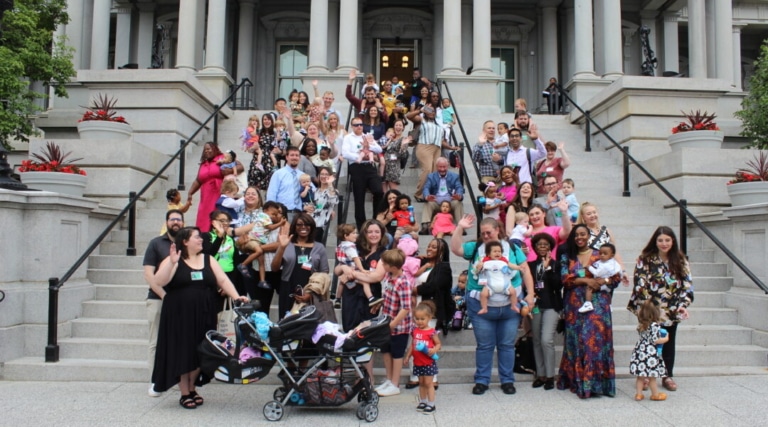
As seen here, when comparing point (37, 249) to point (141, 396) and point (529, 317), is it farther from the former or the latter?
point (529, 317)

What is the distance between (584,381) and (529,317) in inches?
32.9

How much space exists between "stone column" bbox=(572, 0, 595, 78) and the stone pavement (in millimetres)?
14367

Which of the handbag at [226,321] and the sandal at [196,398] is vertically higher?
the handbag at [226,321]

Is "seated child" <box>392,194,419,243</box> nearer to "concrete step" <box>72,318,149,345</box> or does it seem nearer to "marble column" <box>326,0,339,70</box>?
"concrete step" <box>72,318,149,345</box>

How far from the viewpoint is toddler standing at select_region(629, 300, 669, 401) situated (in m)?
6.00

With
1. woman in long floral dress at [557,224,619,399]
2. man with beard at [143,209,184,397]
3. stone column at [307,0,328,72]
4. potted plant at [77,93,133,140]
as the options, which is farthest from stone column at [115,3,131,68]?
woman in long floral dress at [557,224,619,399]

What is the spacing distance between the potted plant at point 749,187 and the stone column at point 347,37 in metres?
11.5

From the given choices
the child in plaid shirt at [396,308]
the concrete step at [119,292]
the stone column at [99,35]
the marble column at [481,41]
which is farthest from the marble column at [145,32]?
the child in plaid shirt at [396,308]

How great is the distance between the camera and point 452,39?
1850 centimetres

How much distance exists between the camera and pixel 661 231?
6328mm

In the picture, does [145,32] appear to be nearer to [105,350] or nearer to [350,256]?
[105,350]

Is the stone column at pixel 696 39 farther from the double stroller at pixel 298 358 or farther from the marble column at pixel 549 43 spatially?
the double stroller at pixel 298 358

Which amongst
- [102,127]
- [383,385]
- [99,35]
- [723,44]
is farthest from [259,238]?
[723,44]

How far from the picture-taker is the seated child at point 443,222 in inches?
349
